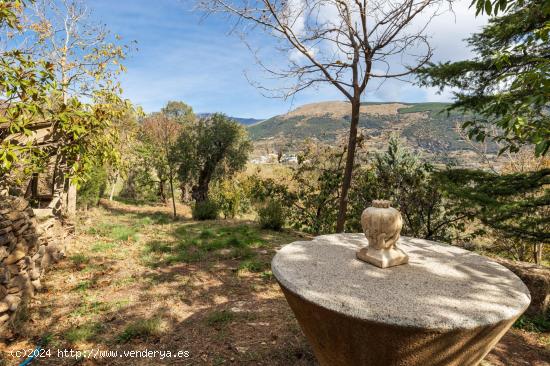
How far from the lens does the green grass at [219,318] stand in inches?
161

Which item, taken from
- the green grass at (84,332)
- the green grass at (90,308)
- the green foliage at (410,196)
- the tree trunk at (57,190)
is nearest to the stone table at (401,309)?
the green grass at (84,332)

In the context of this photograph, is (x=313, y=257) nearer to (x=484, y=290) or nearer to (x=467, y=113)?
(x=484, y=290)

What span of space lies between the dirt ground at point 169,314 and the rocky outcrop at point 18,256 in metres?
0.21

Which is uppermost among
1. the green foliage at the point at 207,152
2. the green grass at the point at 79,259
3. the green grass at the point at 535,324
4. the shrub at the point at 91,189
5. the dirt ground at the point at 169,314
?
the green foliage at the point at 207,152

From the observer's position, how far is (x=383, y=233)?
2584mm

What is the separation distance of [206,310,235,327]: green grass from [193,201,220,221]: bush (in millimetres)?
8613

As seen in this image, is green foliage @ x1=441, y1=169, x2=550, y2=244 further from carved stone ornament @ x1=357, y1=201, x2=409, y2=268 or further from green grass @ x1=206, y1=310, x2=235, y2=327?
green grass @ x1=206, y1=310, x2=235, y2=327

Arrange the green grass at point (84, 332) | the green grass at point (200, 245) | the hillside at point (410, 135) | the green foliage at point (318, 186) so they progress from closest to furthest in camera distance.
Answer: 1. the green grass at point (84, 332)
2. the green grass at point (200, 245)
3. the hillside at point (410, 135)
4. the green foliage at point (318, 186)

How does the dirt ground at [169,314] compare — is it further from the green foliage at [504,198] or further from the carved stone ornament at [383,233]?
the green foliage at [504,198]

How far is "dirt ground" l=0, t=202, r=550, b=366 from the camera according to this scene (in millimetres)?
3455

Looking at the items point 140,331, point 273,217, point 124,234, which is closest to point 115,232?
point 124,234

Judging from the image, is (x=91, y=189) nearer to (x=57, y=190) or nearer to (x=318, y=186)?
(x=57, y=190)

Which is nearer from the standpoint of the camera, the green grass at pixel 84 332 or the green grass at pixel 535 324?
the green grass at pixel 84 332

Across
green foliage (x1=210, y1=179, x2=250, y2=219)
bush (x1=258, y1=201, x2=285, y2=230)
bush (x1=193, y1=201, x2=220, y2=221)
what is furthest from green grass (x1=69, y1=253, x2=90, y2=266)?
green foliage (x1=210, y1=179, x2=250, y2=219)
